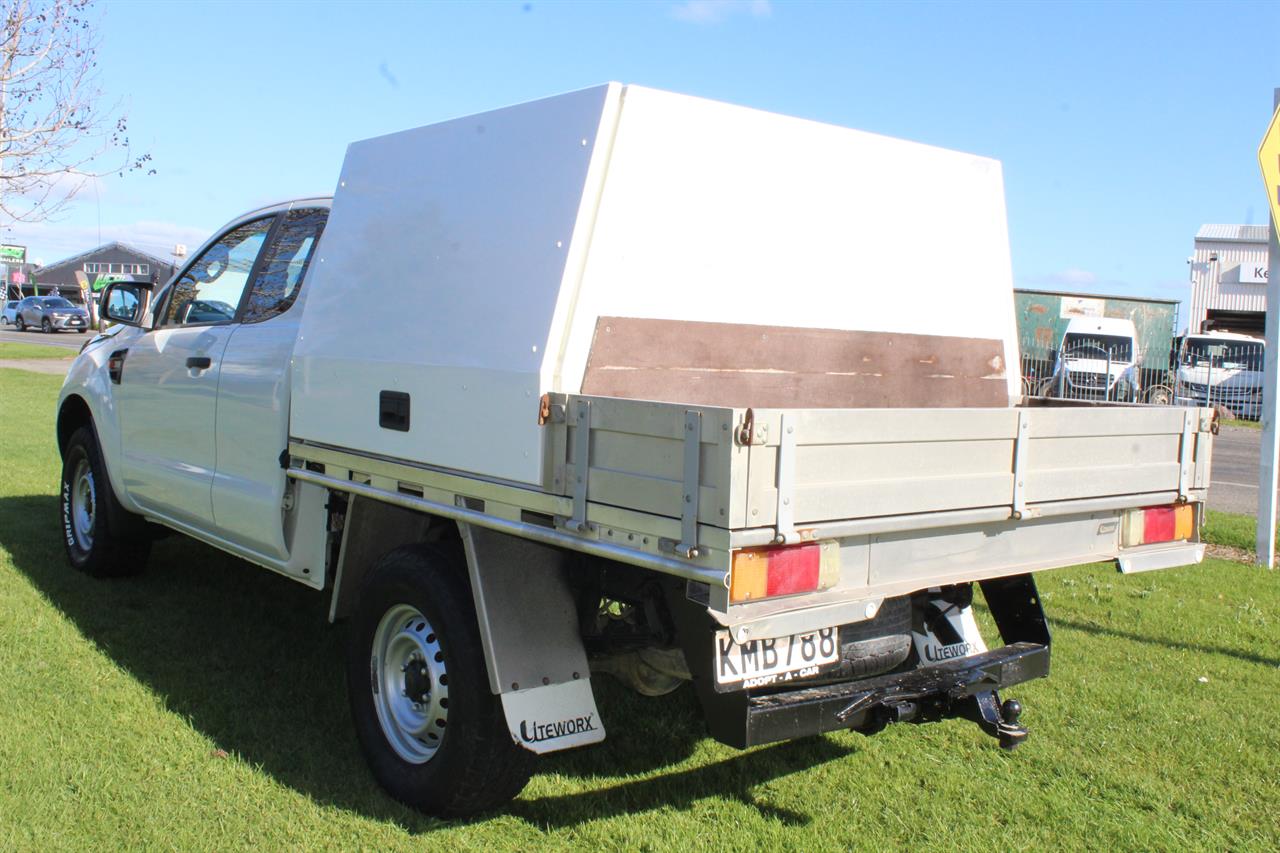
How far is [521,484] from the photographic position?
3379 millimetres

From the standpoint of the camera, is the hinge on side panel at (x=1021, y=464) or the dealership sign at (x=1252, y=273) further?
the dealership sign at (x=1252, y=273)

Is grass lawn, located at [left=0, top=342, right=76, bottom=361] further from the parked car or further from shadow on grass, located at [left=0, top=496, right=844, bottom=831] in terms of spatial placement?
shadow on grass, located at [left=0, top=496, right=844, bottom=831]

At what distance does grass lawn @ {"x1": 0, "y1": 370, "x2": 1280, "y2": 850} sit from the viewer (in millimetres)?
3674

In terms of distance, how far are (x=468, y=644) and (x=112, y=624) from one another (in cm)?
306

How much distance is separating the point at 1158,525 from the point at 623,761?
215cm

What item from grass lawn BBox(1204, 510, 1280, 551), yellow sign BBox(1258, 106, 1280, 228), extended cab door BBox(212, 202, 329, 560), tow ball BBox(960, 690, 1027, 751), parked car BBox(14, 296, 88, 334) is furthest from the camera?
parked car BBox(14, 296, 88, 334)

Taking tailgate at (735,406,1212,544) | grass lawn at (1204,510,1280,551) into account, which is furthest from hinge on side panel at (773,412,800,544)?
grass lawn at (1204,510,1280,551)

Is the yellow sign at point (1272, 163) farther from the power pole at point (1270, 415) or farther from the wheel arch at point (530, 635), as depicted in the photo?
the wheel arch at point (530, 635)

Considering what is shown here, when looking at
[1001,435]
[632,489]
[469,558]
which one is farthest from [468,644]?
[1001,435]

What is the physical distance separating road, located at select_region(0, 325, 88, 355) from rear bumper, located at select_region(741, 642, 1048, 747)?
33380 millimetres

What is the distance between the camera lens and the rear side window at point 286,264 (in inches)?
198

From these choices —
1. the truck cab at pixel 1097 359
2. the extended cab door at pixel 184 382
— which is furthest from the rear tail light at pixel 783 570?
the truck cab at pixel 1097 359

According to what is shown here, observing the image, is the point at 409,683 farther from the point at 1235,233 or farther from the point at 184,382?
the point at 1235,233

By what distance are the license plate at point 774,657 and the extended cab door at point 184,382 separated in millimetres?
3090
